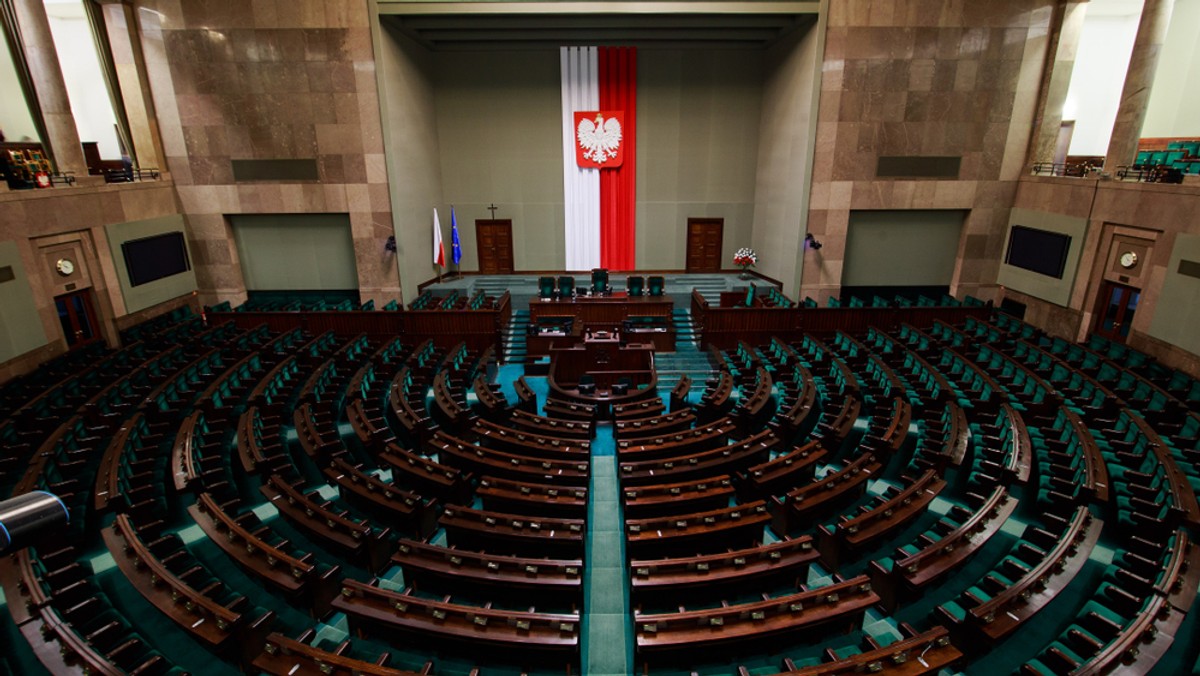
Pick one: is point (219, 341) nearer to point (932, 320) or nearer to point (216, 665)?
point (216, 665)

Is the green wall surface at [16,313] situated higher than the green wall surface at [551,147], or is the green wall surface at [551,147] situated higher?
the green wall surface at [551,147]

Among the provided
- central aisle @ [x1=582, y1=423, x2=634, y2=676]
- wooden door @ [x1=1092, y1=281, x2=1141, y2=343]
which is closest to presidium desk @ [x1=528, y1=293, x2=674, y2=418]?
central aisle @ [x1=582, y1=423, x2=634, y2=676]

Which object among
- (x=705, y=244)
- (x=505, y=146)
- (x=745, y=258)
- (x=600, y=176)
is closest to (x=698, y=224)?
(x=705, y=244)

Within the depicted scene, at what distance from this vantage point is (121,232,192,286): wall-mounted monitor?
13.6 m

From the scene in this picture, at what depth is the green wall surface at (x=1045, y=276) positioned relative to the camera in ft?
42.7

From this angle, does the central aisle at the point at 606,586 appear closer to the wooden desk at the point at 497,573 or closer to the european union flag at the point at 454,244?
the wooden desk at the point at 497,573

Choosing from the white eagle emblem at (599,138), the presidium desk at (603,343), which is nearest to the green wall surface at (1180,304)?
the presidium desk at (603,343)

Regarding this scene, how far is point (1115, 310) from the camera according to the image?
12.4 metres

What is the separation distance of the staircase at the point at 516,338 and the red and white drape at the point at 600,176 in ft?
14.7

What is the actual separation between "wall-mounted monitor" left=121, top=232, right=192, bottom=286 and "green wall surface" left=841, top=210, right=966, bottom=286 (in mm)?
18612

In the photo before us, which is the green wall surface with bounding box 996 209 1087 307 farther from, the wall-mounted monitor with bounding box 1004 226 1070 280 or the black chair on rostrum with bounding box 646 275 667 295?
the black chair on rostrum with bounding box 646 275 667 295

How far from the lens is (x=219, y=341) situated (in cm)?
1252

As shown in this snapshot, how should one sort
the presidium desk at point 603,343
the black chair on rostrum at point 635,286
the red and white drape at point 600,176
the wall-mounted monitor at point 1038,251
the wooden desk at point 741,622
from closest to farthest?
the wooden desk at point 741,622 → the presidium desk at point 603,343 → the wall-mounted monitor at point 1038,251 → the black chair on rostrum at point 635,286 → the red and white drape at point 600,176

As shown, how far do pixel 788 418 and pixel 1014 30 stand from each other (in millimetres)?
12909
